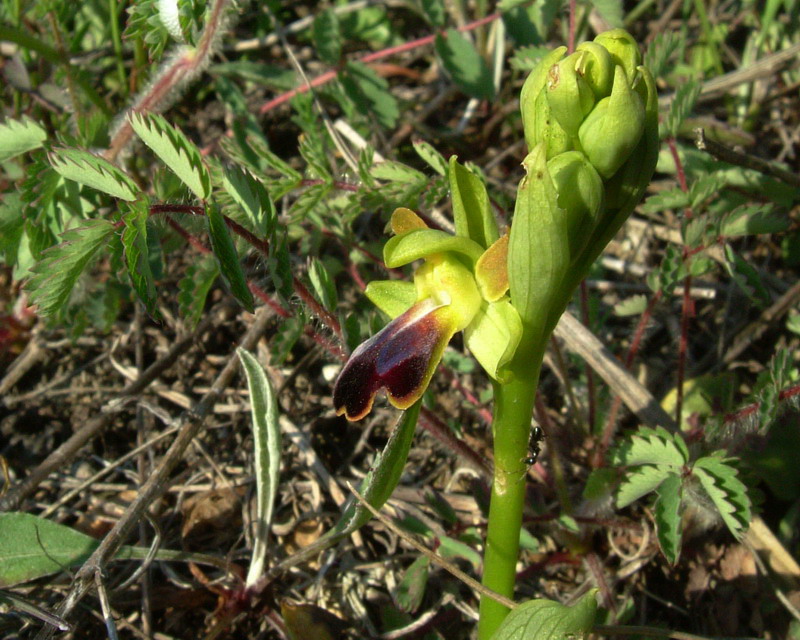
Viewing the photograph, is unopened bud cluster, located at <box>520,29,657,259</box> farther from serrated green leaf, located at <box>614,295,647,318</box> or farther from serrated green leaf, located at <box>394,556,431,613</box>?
serrated green leaf, located at <box>614,295,647,318</box>

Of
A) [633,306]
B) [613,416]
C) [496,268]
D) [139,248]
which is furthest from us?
[633,306]

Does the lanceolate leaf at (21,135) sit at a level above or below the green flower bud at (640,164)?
above

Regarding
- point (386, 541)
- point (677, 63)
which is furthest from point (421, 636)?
point (677, 63)

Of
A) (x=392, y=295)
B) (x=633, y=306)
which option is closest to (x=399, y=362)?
(x=392, y=295)

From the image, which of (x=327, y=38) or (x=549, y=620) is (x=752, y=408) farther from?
(x=327, y=38)

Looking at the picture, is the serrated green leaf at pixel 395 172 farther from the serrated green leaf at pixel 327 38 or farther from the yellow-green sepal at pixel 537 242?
the serrated green leaf at pixel 327 38

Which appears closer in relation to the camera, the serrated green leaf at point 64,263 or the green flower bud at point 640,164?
the green flower bud at point 640,164

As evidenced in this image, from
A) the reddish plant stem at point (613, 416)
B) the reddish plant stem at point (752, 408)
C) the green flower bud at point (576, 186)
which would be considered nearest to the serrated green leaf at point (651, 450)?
the reddish plant stem at point (752, 408)
